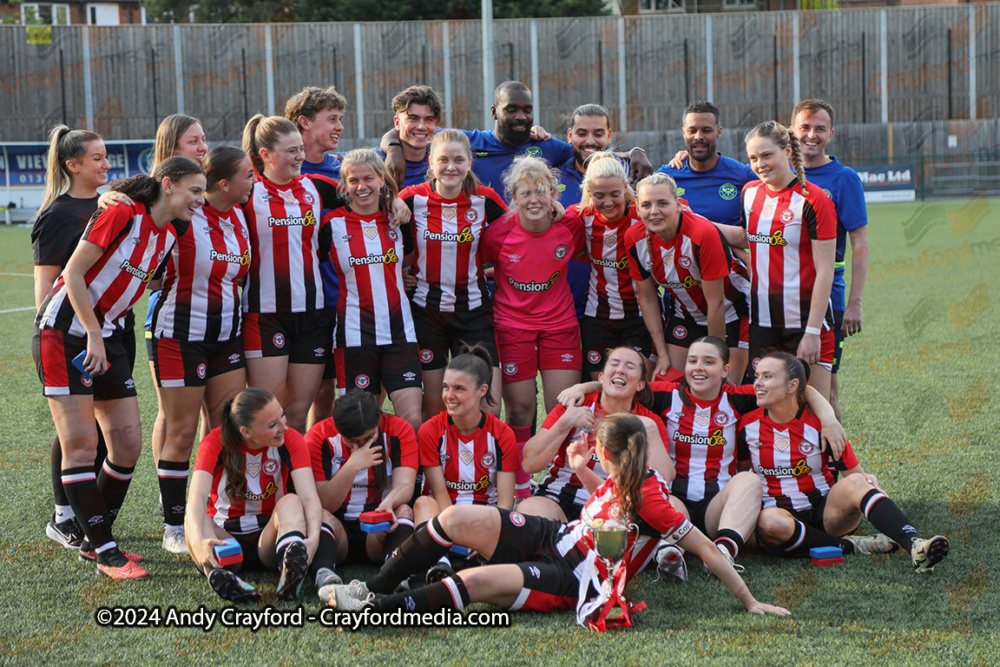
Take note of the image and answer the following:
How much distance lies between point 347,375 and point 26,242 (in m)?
18.5

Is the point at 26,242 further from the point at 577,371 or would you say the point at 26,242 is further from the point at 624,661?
the point at 624,661

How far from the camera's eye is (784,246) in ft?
15.3

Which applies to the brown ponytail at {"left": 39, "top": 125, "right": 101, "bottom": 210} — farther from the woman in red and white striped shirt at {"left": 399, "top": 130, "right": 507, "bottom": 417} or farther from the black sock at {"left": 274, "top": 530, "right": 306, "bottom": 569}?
the black sock at {"left": 274, "top": 530, "right": 306, "bottom": 569}

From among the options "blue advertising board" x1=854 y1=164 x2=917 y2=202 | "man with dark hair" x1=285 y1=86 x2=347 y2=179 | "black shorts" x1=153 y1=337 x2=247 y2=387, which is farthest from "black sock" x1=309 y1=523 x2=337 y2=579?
"blue advertising board" x1=854 y1=164 x2=917 y2=202

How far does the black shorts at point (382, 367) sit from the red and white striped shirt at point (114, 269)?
1.06 metres

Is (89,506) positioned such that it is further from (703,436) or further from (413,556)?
(703,436)

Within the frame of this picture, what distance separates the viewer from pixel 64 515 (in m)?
4.33

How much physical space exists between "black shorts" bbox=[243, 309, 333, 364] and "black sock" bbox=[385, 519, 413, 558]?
111cm

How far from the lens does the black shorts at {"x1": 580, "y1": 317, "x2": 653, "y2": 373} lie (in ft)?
16.4

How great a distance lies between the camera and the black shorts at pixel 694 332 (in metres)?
4.89

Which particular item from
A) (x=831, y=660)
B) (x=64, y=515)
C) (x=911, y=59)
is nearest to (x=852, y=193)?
(x=831, y=660)

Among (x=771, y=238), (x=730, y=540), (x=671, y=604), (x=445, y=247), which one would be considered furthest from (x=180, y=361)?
(x=771, y=238)

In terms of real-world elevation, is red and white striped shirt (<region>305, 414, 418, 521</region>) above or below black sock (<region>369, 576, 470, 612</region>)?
above

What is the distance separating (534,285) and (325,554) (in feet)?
6.04
